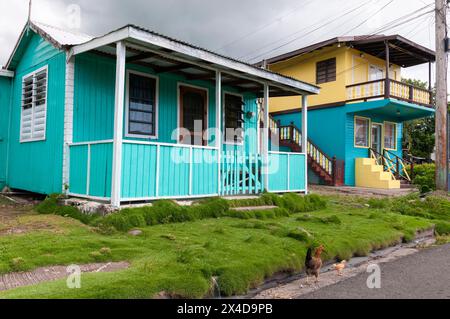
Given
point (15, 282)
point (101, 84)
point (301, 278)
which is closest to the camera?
point (15, 282)

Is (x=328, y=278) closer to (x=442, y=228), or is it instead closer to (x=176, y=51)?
(x=442, y=228)

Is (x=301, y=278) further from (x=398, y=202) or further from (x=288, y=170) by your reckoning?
(x=398, y=202)

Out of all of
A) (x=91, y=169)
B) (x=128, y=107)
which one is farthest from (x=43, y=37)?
(x=91, y=169)

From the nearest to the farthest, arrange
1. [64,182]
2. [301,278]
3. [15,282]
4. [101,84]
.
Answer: [15,282], [301,278], [64,182], [101,84]

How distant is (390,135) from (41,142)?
660 inches

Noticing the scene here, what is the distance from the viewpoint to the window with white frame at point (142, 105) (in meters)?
9.73

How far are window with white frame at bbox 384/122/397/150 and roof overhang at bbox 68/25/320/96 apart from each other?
11.0 m

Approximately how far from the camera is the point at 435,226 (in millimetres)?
8742

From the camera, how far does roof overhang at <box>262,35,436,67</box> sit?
1708cm

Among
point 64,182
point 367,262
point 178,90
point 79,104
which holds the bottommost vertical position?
point 367,262

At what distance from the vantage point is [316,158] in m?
17.6

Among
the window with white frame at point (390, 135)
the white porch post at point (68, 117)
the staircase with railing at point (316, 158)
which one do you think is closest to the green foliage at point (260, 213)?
the white porch post at point (68, 117)

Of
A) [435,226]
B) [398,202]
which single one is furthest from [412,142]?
[435,226]

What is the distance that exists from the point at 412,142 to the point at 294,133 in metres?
17.6
